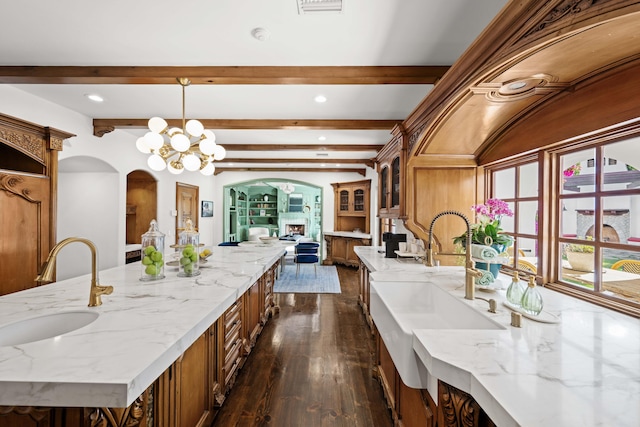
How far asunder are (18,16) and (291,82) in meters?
1.83

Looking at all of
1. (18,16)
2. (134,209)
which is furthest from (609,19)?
(134,209)

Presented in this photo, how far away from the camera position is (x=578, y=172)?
1.65m

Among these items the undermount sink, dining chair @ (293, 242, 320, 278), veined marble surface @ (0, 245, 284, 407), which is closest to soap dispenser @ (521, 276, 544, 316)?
veined marble surface @ (0, 245, 284, 407)

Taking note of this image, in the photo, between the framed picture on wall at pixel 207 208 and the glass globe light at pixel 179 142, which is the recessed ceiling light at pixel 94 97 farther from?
the framed picture on wall at pixel 207 208

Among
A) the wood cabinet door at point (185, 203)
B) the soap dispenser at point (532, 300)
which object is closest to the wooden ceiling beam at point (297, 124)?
the wood cabinet door at point (185, 203)

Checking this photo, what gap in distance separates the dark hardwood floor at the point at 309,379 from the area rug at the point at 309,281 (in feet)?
3.87

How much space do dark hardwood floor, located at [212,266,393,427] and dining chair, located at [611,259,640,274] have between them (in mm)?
1604

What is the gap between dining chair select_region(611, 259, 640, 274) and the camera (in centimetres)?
134

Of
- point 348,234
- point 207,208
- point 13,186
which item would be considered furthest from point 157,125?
point 348,234

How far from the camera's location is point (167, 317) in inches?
47.8

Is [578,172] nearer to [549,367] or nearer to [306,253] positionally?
[549,367]

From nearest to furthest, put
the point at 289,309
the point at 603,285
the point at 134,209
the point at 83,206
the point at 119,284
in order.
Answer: the point at 603,285 < the point at 119,284 < the point at 289,309 < the point at 83,206 < the point at 134,209

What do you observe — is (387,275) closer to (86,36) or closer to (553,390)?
(553,390)

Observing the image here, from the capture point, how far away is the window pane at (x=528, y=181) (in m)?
2.01
